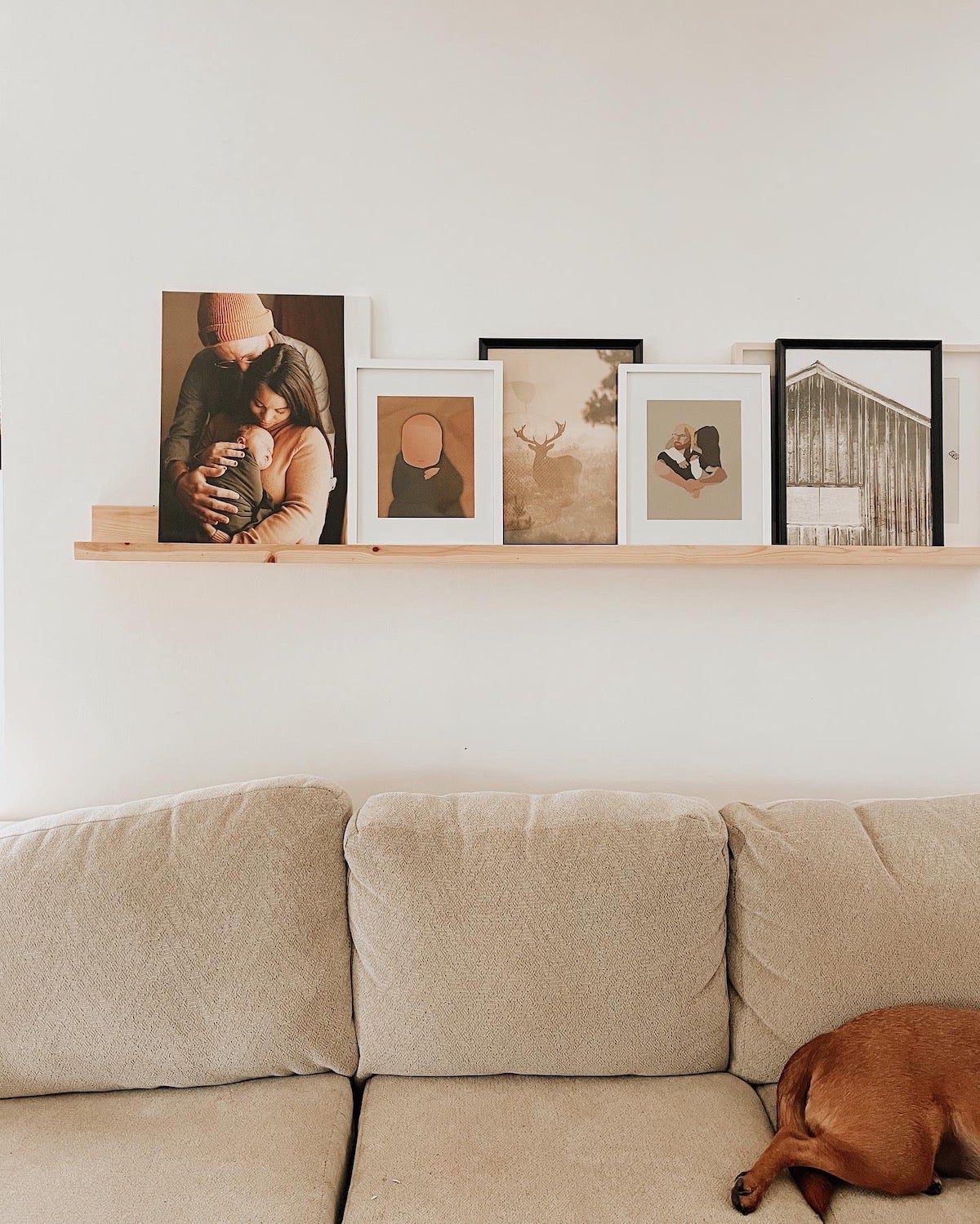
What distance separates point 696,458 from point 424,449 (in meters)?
0.52

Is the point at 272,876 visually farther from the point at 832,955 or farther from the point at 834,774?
the point at 834,774

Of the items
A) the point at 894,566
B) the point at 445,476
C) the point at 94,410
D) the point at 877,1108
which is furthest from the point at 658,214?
the point at 877,1108

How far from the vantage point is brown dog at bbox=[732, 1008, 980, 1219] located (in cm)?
116

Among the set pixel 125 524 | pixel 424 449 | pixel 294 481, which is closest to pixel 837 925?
pixel 424 449

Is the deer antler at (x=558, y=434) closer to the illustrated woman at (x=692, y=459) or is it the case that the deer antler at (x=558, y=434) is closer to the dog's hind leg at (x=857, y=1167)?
the illustrated woman at (x=692, y=459)

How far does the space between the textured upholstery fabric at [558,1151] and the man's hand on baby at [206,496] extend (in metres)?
1.01

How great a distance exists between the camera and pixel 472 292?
1.73 meters

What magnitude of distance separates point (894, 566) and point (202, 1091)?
1.54 m

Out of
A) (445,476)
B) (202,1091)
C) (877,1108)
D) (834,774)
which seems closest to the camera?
(877,1108)

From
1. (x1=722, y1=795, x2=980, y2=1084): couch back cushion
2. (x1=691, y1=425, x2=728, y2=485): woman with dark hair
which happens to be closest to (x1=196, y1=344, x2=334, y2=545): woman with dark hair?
(x1=691, y1=425, x2=728, y2=485): woman with dark hair

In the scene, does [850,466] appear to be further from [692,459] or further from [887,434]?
[692,459]

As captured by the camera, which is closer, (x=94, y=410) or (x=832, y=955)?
(x=832, y=955)

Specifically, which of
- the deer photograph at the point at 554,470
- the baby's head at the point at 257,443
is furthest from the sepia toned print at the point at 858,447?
the baby's head at the point at 257,443

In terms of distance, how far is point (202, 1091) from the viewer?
4.55ft
